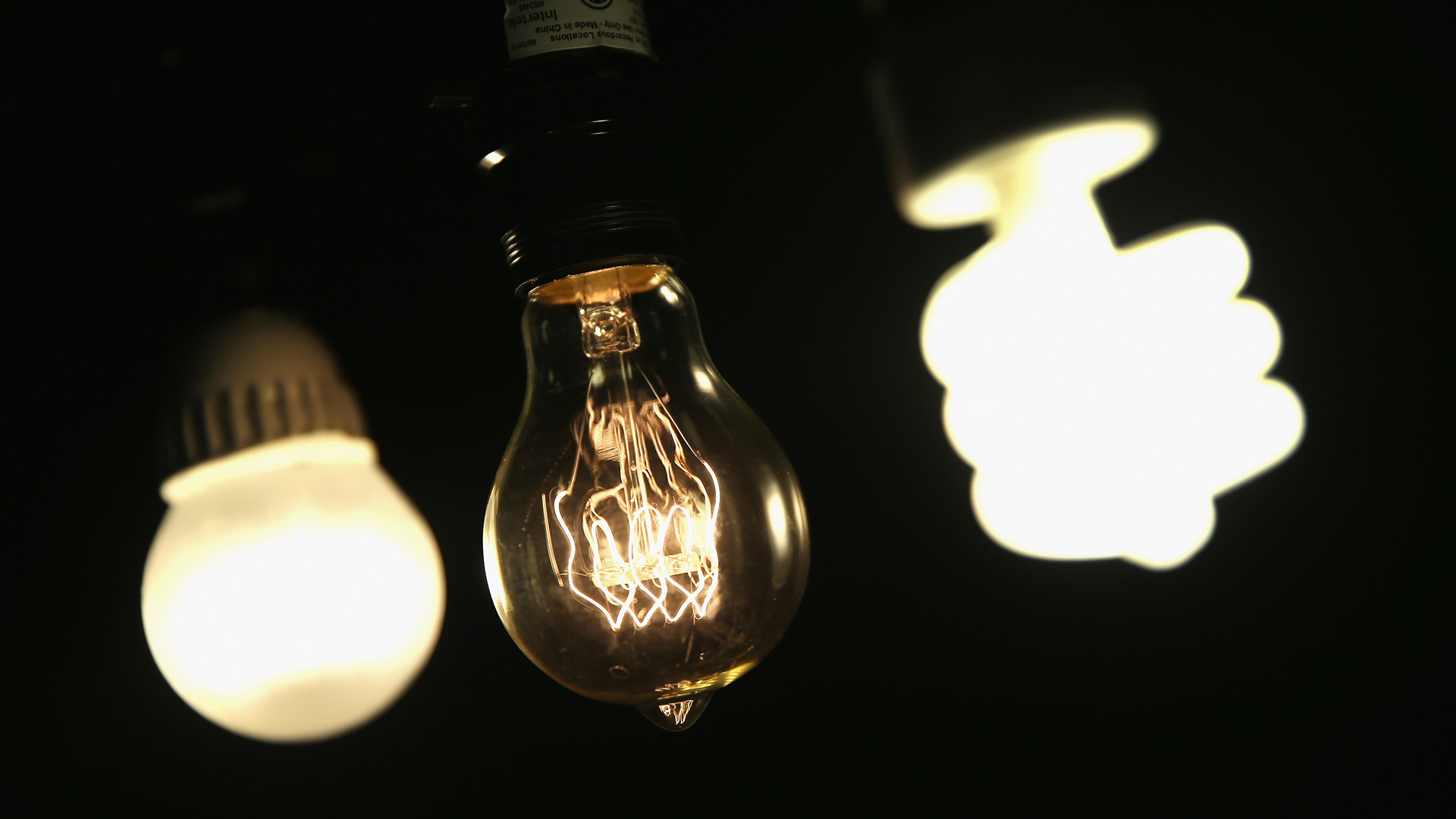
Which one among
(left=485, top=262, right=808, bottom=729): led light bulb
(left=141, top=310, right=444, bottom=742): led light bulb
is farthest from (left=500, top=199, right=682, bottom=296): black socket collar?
(left=141, top=310, right=444, bottom=742): led light bulb

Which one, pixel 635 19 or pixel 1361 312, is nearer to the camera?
pixel 635 19

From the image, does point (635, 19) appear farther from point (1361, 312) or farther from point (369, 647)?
point (1361, 312)

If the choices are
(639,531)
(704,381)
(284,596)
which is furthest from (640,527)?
(284,596)

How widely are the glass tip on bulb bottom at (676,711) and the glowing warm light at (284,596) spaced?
171 millimetres

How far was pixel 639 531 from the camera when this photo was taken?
599mm

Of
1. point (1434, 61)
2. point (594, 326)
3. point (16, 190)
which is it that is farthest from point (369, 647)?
point (1434, 61)

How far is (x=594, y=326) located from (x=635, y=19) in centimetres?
21

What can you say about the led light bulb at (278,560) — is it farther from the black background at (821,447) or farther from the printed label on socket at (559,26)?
the printed label on socket at (559,26)

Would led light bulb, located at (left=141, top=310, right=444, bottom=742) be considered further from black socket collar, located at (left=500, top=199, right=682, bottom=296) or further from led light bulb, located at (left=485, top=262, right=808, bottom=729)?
black socket collar, located at (left=500, top=199, right=682, bottom=296)

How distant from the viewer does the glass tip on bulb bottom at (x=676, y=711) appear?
0.63 metres

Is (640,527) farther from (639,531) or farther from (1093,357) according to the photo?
(1093,357)

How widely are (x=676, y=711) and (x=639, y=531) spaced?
13 centimetres

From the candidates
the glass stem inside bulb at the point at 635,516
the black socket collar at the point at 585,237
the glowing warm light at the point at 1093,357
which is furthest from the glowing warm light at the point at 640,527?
the glowing warm light at the point at 1093,357

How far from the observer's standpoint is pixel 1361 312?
82 cm
